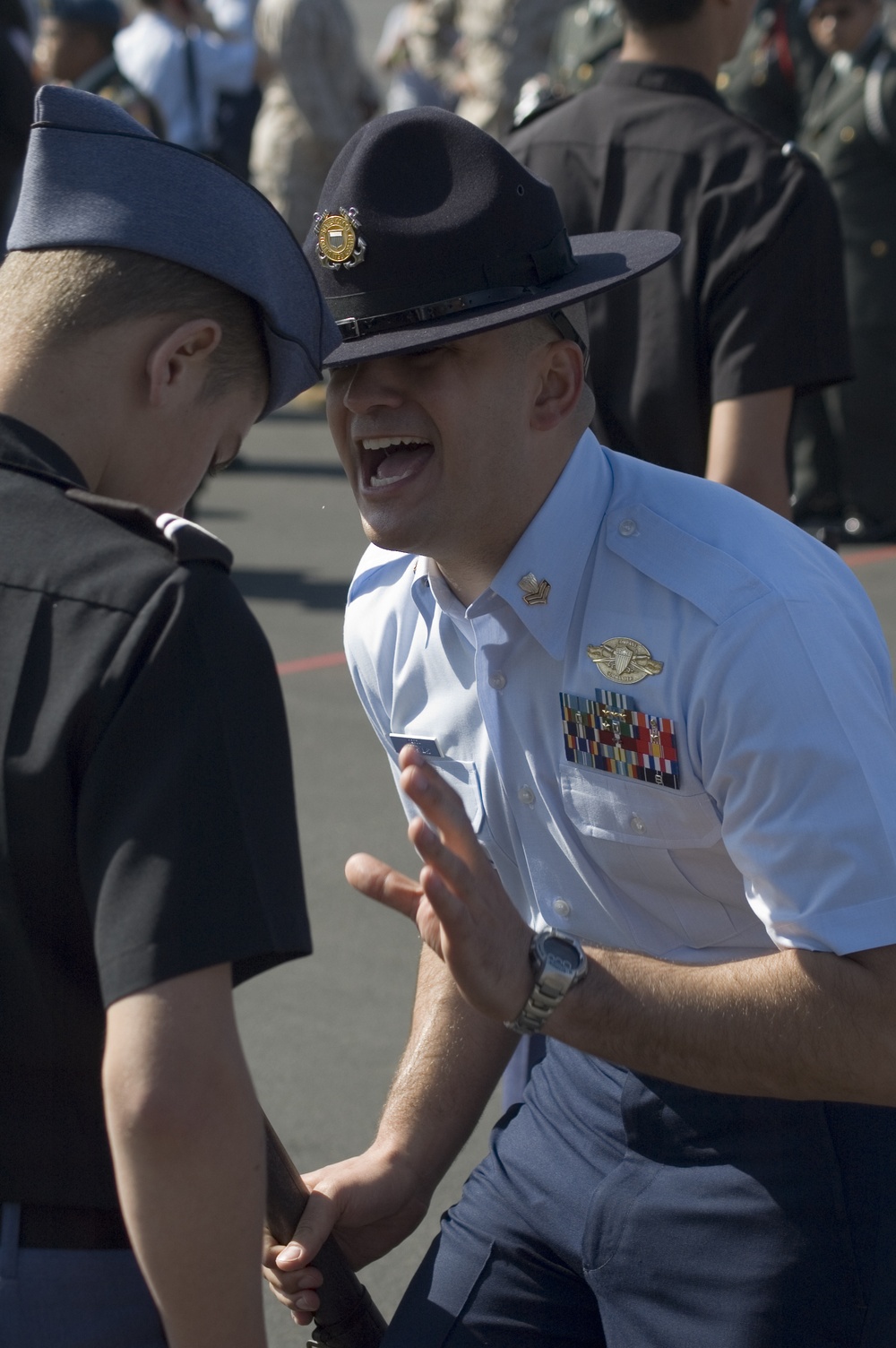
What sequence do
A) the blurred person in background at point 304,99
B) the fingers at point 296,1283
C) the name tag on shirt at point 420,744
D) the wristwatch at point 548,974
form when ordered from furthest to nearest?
1. the blurred person in background at point 304,99
2. the name tag on shirt at point 420,744
3. the fingers at point 296,1283
4. the wristwatch at point 548,974

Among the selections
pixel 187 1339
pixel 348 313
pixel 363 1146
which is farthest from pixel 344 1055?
pixel 187 1339

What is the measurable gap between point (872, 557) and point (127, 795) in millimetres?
6799

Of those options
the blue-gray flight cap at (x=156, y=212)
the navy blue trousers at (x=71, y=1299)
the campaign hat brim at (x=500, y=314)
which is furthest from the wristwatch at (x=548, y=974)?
the campaign hat brim at (x=500, y=314)

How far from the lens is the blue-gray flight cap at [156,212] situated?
158cm

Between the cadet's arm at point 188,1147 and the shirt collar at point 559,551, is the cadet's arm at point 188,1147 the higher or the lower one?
the lower one

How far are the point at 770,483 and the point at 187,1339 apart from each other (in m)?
2.17

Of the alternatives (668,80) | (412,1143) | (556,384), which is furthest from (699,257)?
(412,1143)

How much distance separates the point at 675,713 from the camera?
→ 1973 mm

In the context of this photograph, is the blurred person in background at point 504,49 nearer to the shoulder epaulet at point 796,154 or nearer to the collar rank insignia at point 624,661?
the shoulder epaulet at point 796,154

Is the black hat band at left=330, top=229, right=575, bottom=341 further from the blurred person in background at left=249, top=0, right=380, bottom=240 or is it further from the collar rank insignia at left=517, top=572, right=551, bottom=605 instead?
the blurred person in background at left=249, top=0, right=380, bottom=240

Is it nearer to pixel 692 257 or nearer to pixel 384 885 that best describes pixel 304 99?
pixel 692 257

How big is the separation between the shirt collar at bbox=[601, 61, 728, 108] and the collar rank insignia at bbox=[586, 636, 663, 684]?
5.67 ft

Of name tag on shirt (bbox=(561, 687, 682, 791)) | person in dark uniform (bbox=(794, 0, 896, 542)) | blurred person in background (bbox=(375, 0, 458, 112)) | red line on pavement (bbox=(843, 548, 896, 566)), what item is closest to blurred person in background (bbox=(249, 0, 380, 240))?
blurred person in background (bbox=(375, 0, 458, 112))

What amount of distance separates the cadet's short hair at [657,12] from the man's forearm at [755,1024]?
2184 millimetres
